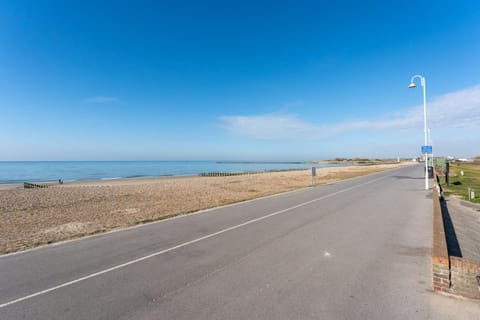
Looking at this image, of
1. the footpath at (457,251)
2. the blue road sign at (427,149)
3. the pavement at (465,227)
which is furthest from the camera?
the blue road sign at (427,149)

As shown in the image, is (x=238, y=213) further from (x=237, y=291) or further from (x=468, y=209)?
(x=468, y=209)

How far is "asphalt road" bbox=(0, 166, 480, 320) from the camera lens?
3.38m

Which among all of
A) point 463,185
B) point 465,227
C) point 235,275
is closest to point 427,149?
point 463,185

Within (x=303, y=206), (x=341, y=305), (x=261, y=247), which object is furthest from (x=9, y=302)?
(x=303, y=206)

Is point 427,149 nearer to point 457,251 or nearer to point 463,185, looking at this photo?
point 463,185

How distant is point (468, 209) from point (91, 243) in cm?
1558

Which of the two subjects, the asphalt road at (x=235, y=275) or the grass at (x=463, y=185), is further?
the grass at (x=463, y=185)

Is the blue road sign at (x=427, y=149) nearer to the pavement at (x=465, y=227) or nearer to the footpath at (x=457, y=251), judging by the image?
the pavement at (x=465, y=227)

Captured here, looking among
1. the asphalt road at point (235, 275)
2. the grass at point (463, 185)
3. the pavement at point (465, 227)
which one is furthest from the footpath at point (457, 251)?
the grass at point (463, 185)

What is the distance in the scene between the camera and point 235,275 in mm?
4426

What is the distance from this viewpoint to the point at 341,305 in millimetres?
3459

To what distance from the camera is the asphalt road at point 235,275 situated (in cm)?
338

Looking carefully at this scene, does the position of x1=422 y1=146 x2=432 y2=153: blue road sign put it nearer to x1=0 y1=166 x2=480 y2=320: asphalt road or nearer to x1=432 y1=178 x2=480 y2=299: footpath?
x1=432 y1=178 x2=480 y2=299: footpath

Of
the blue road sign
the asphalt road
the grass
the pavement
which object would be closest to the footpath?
the pavement
